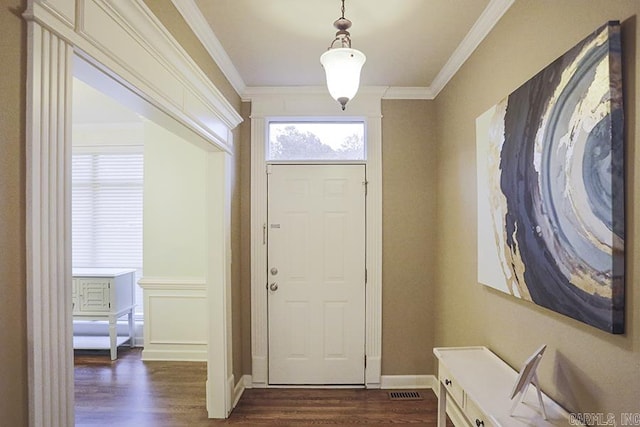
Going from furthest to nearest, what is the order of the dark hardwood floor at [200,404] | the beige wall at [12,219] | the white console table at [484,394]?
1. the dark hardwood floor at [200,404]
2. the white console table at [484,394]
3. the beige wall at [12,219]

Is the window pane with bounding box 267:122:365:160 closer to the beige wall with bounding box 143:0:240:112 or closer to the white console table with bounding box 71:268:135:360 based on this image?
the beige wall with bounding box 143:0:240:112

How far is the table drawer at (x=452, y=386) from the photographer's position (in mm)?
1696

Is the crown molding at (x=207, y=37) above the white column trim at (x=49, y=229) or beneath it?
above

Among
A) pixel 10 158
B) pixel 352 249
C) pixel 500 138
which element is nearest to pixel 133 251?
pixel 352 249

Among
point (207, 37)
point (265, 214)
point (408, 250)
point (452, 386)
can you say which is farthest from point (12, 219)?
point (408, 250)

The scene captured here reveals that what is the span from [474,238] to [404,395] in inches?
63.7

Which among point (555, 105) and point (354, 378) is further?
point (354, 378)

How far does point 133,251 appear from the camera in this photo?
423 centimetres

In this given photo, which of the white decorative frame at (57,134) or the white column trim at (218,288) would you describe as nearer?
the white decorative frame at (57,134)

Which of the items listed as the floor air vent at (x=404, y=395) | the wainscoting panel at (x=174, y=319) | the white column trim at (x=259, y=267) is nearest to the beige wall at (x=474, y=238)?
the floor air vent at (x=404, y=395)

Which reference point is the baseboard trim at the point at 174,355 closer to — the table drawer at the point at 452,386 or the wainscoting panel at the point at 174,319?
the wainscoting panel at the point at 174,319

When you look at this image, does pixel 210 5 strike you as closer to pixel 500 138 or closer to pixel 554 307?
pixel 500 138

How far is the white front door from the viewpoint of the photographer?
10.4 ft

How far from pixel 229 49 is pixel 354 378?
293 cm
